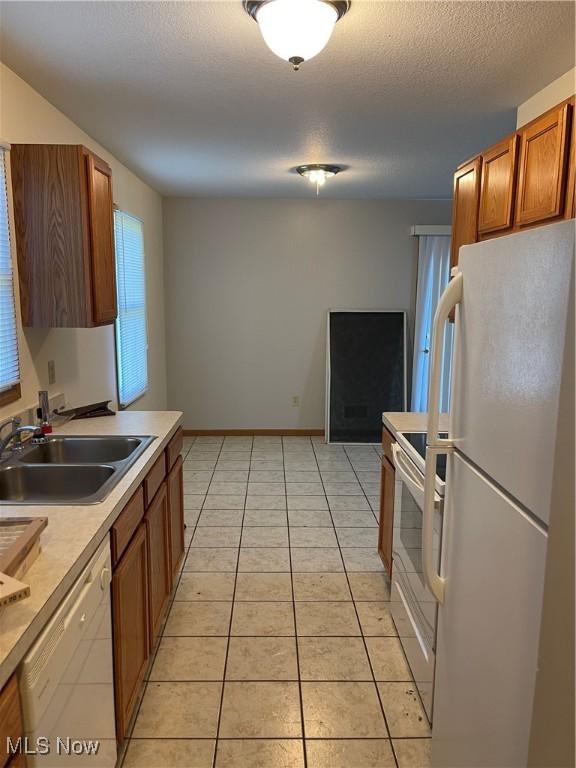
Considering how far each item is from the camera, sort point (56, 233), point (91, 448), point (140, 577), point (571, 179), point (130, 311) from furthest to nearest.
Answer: point (130, 311) < point (91, 448) < point (56, 233) < point (140, 577) < point (571, 179)

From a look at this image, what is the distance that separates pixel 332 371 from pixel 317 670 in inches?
148

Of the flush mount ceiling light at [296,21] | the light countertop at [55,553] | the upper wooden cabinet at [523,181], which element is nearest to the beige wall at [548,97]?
the upper wooden cabinet at [523,181]

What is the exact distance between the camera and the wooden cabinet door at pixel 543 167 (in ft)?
6.53

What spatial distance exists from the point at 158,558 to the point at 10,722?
4.58 ft

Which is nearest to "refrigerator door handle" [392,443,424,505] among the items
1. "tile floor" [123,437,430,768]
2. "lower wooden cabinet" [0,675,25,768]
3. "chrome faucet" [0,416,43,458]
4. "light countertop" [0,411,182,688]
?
"tile floor" [123,437,430,768]

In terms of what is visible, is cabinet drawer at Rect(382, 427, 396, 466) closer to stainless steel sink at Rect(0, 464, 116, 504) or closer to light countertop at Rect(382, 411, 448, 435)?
light countertop at Rect(382, 411, 448, 435)

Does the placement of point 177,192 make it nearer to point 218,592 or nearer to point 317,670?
point 218,592

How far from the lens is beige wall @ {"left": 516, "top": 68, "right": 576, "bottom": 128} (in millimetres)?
2295

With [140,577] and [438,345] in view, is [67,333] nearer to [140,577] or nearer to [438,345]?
[140,577]

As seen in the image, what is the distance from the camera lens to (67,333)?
116 inches

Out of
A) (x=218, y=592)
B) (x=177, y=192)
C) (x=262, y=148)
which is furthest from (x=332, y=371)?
(x=218, y=592)

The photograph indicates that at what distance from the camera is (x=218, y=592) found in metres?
2.89

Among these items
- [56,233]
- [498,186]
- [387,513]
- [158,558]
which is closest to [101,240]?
[56,233]

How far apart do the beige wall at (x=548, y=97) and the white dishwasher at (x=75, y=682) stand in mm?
2506
